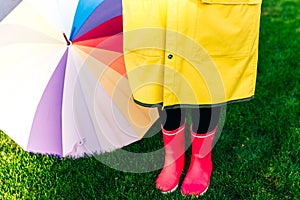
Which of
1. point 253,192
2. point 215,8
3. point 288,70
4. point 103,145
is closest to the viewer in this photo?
point 215,8

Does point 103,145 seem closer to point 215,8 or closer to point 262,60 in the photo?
point 215,8

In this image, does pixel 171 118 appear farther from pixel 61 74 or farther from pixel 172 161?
pixel 61 74

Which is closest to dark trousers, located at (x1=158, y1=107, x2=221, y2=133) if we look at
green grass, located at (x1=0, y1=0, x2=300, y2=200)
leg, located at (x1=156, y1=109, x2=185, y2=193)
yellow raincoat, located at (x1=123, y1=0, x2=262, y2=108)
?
leg, located at (x1=156, y1=109, x2=185, y2=193)

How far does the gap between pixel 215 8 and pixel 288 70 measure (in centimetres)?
161

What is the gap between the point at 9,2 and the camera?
224cm

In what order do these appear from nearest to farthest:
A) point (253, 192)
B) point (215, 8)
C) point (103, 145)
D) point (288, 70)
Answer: point (215, 8) < point (253, 192) < point (103, 145) < point (288, 70)

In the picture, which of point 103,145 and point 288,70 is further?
point 288,70

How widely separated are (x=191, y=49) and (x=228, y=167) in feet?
2.58

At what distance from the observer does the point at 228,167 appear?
A: 2348mm

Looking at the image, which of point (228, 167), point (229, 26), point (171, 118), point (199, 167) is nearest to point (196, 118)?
point (171, 118)

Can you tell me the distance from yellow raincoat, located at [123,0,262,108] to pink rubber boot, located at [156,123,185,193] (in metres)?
0.32

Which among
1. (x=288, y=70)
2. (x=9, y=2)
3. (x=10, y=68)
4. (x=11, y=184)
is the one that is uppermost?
(x=9, y=2)

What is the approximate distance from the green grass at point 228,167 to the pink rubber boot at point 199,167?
0.04 m

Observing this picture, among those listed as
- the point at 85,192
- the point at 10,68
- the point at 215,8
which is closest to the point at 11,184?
the point at 85,192
